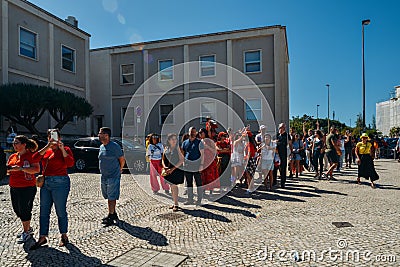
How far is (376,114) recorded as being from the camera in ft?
238

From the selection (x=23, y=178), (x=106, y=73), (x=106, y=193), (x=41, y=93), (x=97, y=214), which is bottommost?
(x=97, y=214)

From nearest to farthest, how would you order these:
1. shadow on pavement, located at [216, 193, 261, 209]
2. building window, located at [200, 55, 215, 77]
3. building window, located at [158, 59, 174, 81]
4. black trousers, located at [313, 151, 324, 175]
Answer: shadow on pavement, located at [216, 193, 261, 209] < black trousers, located at [313, 151, 324, 175] < building window, located at [200, 55, 215, 77] < building window, located at [158, 59, 174, 81]

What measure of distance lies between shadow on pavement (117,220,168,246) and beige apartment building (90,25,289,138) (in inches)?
592

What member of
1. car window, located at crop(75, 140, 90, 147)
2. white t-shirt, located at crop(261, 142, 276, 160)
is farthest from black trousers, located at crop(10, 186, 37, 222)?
car window, located at crop(75, 140, 90, 147)

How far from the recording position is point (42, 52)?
20.9 metres

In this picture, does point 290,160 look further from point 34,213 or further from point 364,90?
point 364,90

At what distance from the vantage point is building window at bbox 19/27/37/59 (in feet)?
63.8

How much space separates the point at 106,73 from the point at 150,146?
65.2ft

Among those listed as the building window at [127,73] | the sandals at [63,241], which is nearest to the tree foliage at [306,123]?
the building window at [127,73]

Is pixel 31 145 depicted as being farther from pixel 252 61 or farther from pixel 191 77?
pixel 191 77

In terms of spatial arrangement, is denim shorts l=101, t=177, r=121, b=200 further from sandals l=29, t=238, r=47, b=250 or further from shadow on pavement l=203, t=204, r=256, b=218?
Answer: shadow on pavement l=203, t=204, r=256, b=218

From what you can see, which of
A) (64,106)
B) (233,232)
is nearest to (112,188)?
(233,232)

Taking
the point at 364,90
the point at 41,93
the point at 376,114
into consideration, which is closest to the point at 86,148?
the point at 41,93

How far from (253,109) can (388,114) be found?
53350 millimetres
